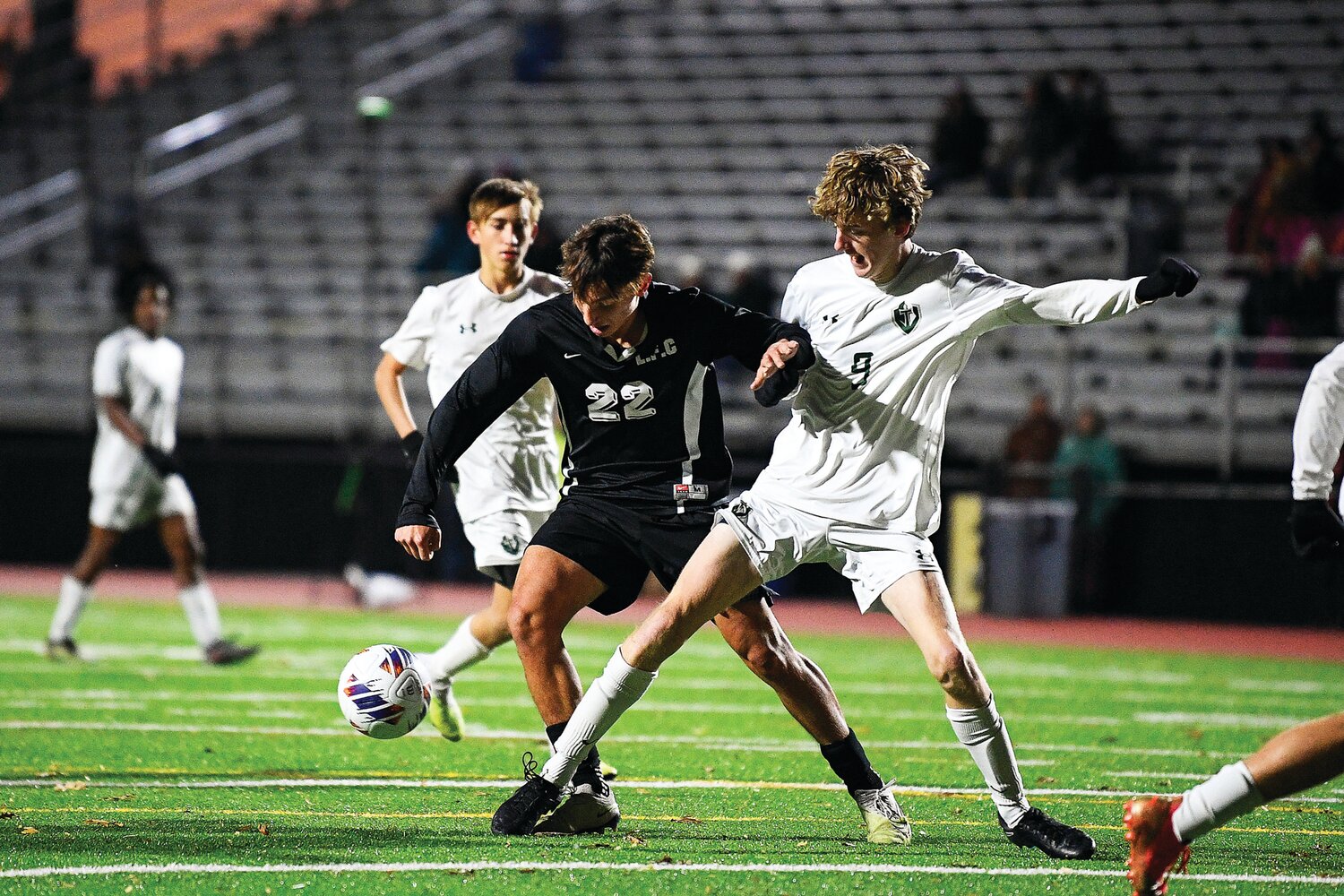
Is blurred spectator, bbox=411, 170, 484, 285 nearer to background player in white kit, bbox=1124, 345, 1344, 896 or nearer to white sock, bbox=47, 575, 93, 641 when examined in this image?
white sock, bbox=47, 575, 93, 641

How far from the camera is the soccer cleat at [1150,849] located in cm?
454

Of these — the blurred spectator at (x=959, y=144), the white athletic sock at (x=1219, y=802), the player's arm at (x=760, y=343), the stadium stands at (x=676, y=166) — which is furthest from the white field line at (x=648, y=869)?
the blurred spectator at (x=959, y=144)

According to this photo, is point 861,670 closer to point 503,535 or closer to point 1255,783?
point 503,535

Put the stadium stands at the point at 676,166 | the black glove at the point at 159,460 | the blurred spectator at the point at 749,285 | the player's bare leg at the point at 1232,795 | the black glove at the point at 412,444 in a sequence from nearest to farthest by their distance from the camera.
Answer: the player's bare leg at the point at 1232,795 < the black glove at the point at 412,444 < the black glove at the point at 159,460 < the blurred spectator at the point at 749,285 < the stadium stands at the point at 676,166

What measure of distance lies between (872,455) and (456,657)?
2856 millimetres

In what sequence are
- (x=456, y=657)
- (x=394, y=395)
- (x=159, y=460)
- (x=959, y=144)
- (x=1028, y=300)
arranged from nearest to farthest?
(x=1028, y=300) → (x=394, y=395) → (x=456, y=657) → (x=159, y=460) → (x=959, y=144)

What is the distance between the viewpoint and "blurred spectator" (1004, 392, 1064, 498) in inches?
635

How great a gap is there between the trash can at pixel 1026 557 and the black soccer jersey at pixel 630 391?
32.7 feet

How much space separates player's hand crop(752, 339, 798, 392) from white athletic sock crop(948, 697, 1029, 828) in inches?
46.5

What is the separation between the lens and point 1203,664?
12516mm

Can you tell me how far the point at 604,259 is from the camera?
5590 mm

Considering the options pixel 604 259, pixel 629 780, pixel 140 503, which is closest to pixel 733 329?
pixel 604 259

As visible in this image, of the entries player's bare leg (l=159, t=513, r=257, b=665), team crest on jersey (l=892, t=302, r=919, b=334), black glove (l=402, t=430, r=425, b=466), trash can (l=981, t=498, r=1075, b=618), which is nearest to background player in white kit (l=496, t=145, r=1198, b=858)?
team crest on jersey (l=892, t=302, r=919, b=334)

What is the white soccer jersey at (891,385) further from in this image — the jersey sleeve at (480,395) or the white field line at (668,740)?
the white field line at (668,740)
